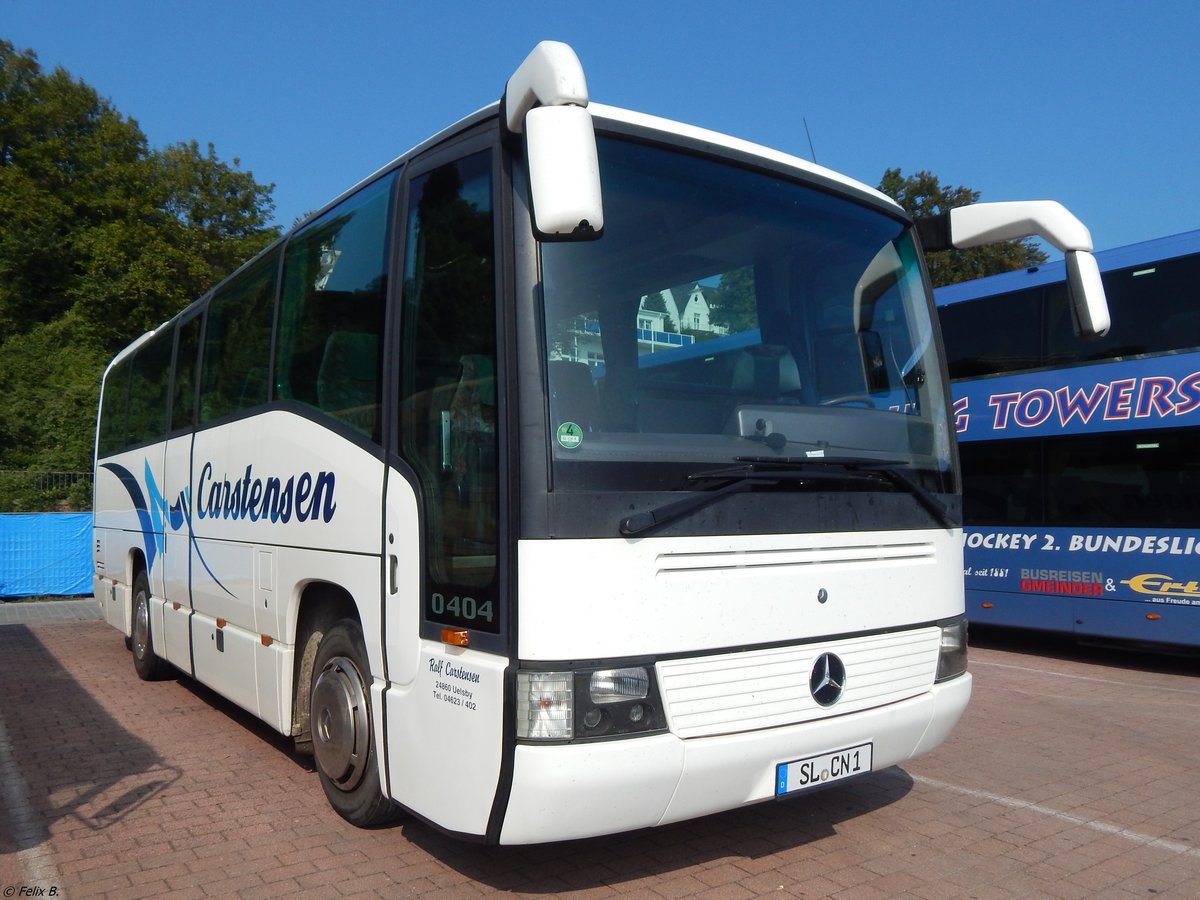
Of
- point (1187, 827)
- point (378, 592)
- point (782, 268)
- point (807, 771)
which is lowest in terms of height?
point (1187, 827)

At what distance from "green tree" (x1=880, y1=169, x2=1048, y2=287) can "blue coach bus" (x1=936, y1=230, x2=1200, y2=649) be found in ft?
75.6

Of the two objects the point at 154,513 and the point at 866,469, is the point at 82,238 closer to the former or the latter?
the point at 154,513

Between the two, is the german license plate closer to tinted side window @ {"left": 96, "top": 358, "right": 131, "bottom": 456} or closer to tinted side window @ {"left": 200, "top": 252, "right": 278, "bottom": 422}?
tinted side window @ {"left": 200, "top": 252, "right": 278, "bottom": 422}

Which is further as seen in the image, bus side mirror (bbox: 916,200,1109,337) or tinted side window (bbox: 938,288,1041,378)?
tinted side window (bbox: 938,288,1041,378)

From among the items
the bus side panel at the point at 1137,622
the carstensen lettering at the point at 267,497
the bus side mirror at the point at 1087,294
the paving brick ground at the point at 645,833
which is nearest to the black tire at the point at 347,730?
the paving brick ground at the point at 645,833

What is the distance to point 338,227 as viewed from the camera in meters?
5.49

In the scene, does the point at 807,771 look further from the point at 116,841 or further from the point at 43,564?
the point at 43,564

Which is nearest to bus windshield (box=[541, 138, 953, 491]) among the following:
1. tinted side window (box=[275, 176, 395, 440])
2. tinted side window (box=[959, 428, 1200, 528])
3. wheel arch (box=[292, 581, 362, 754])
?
tinted side window (box=[275, 176, 395, 440])

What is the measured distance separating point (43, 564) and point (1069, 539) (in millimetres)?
15434

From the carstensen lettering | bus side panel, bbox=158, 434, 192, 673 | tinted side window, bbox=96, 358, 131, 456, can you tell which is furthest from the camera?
tinted side window, bbox=96, 358, 131, 456

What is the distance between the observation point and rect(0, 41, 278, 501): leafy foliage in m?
27.4

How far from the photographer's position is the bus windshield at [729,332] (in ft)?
12.5

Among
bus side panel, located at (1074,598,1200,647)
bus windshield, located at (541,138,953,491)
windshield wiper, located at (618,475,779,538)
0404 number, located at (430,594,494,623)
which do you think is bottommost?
bus side panel, located at (1074,598,1200,647)

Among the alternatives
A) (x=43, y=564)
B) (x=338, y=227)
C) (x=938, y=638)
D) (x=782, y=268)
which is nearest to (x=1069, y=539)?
(x=938, y=638)
